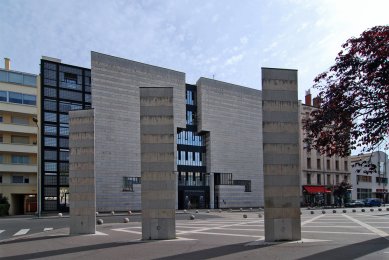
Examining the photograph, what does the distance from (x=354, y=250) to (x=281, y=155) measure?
4370 millimetres

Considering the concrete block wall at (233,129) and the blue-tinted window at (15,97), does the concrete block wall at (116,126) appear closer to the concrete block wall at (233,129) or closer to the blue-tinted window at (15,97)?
the blue-tinted window at (15,97)

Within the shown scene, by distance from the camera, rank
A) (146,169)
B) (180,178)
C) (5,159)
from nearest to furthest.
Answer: (146,169) → (5,159) → (180,178)

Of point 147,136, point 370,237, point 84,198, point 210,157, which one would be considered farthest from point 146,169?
point 210,157

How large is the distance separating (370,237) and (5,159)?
5278 centimetres

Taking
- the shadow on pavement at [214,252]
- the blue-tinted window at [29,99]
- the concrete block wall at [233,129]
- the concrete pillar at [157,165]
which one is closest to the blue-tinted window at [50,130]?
the blue-tinted window at [29,99]

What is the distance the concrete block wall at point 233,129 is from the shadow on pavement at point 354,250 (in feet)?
185

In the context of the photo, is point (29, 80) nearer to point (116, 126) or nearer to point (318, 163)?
point (116, 126)

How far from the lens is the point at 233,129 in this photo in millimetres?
76062

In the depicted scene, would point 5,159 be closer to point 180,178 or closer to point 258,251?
point 180,178

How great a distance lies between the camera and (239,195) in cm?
7500

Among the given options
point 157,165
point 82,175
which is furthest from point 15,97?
point 157,165

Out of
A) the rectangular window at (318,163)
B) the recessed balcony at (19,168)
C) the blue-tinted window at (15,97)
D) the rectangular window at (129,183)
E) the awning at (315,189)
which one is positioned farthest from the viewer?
the rectangular window at (318,163)

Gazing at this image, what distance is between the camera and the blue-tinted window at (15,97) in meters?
60.6

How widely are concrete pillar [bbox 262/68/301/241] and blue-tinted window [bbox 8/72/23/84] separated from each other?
5073cm
